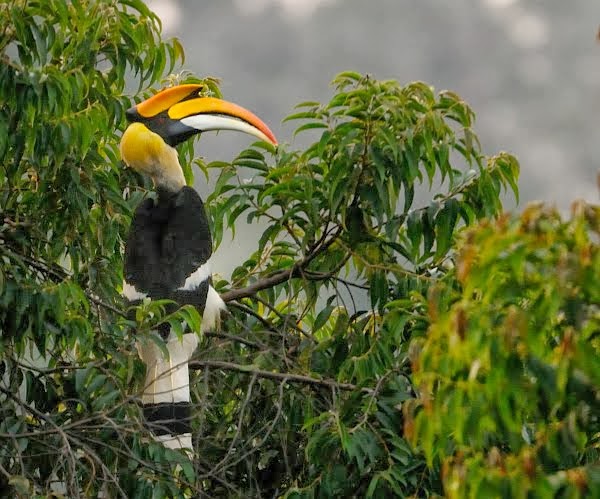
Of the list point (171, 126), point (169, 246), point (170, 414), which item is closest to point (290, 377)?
point (170, 414)

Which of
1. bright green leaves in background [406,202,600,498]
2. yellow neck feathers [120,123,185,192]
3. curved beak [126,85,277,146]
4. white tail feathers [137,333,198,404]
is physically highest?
curved beak [126,85,277,146]

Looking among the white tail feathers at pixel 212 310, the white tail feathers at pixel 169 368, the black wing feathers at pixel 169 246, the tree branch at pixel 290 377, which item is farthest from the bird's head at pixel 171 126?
the tree branch at pixel 290 377

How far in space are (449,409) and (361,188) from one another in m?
1.91

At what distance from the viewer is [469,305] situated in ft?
7.68

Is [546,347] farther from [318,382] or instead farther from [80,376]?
[80,376]

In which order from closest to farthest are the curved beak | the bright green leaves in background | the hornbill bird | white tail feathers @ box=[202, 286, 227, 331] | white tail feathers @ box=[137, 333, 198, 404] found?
the bright green leaves in background < white tail feathers @ box=[137, 333, 198, 404] < the hornbill bird < white tail feathers @ box=[202, 286, 227, 331] < the curved beak

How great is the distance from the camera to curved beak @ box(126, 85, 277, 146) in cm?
498

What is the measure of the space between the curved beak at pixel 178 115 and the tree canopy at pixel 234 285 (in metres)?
0.08

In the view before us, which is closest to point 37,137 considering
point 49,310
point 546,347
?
point 49,310

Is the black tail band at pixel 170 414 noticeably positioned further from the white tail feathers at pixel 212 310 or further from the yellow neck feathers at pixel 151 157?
the yellow neck feathers at pixel 151 157

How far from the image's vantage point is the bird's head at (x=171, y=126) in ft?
15.9

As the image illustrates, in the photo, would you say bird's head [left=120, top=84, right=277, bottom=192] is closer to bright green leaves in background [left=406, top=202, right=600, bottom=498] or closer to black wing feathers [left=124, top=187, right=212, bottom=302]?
black wing feathers [left=124, top=187, right=212, bottom=302]

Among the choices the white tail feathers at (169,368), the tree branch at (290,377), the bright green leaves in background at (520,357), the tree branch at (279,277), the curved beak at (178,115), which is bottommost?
the bright green leaves in background at (520,357)

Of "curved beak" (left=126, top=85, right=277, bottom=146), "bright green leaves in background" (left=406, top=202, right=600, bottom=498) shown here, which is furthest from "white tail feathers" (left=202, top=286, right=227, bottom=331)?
"bright green leaves in background" (left=406, top=202, right=600, bottom=498)
